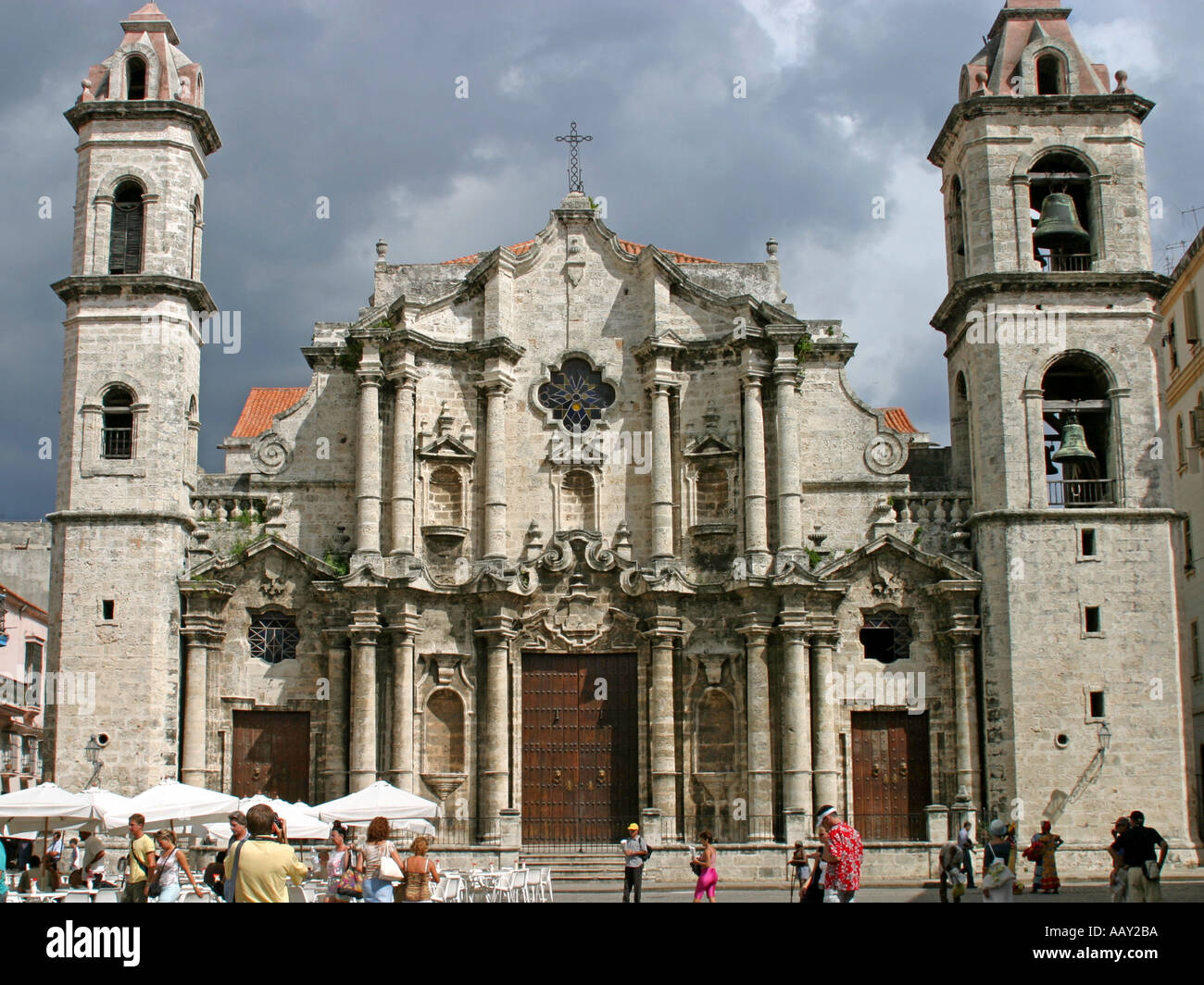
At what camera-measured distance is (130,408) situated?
28.8 meters

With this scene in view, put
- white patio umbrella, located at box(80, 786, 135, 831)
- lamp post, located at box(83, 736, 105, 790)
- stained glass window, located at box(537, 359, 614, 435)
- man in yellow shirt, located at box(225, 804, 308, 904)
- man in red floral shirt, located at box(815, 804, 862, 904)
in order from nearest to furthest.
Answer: man in yellow shirt, located at box(225, 804, 308, 904), man in red floral shirt, located at box(815, 804, 862, 904), white patio umbrella, located at box(80, 786, 135, 831), lamp post, located at box(83, 736, 105, 790), stained glass window, located at box(537, 359, 614, 435)

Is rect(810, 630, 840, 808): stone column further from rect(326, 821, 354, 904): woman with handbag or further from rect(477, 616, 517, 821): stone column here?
rect(326, 821, 354, 904): woman with handbag

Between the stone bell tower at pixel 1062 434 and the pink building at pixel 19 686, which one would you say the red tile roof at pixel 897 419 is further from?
the pink building at pixel 19 686

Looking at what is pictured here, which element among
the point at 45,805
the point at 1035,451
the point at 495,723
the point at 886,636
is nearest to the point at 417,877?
the point at 45,805

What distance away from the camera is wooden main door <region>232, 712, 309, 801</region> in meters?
28.5

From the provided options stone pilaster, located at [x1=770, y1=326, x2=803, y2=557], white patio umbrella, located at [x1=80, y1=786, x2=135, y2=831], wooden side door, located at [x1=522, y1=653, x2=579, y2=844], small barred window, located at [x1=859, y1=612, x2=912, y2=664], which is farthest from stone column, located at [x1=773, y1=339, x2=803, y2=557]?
white patio umbrella, located at [x1=80, y1=786, x2=135, y2=831]

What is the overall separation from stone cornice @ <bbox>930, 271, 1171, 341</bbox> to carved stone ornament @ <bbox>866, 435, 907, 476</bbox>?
3.43 metres

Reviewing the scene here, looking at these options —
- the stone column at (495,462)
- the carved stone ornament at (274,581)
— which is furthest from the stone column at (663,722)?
the carved stone ornament at (274,581)

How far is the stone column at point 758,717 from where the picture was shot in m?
28.0

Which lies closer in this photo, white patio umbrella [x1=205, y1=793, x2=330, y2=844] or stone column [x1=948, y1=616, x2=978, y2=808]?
white patio umbrella [x1=205, y1=793, x2=330, y2=844]

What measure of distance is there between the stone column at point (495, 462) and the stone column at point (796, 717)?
606cm

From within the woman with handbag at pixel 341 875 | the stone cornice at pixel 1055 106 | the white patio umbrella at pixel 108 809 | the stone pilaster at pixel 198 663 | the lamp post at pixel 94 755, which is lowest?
the woman with handbag at pixel 341 875

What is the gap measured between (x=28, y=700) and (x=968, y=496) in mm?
31771
